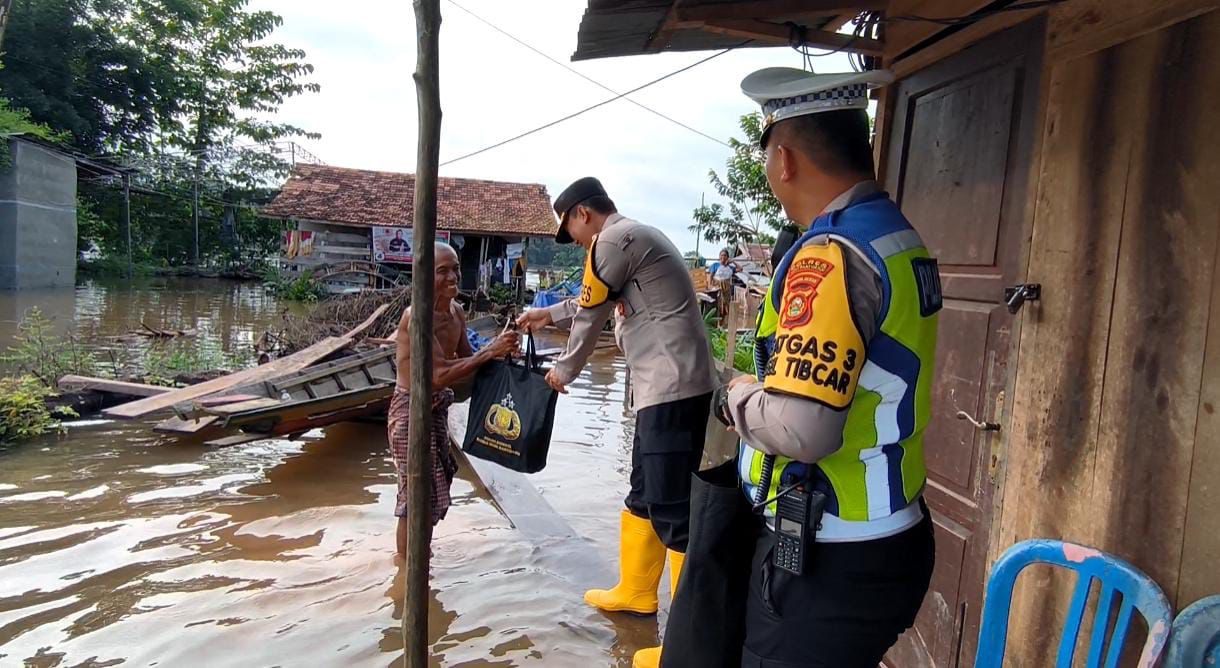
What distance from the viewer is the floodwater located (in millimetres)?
3275

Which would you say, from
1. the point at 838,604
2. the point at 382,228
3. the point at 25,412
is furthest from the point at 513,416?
the point at 382,228

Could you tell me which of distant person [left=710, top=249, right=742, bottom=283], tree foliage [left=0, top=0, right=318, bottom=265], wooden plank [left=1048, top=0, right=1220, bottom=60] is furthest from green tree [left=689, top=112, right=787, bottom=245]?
tree foliage [left=0, top=0, right=318, bottom=265]

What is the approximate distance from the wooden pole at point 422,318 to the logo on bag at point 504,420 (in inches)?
54.8

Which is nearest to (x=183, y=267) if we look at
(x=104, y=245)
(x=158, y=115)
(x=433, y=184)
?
(x=104, y=245)

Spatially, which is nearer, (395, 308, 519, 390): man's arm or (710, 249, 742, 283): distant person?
(395, 308, 519, 390): man's arm

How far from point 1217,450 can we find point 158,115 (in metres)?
39.0

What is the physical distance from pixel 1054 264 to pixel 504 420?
2.36 m

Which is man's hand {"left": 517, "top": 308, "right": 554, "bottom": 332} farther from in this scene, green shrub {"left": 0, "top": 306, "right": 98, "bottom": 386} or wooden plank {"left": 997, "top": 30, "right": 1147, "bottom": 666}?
green shrub {"left": 0, "top": 306, "right": 98, "bottom": 386}

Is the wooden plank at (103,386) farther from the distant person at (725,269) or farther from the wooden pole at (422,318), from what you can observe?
the distant person at (725,269)

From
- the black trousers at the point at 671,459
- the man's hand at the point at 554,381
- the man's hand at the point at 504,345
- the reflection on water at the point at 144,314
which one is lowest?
the reflection on water at the point at 144,314

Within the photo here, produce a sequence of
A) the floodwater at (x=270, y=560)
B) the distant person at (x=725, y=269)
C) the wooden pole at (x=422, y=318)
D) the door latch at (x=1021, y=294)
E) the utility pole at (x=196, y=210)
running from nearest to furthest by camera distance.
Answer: the wooden pole at (x=422, y=318) < the door latch at (x=1021, y=294) < the floodwater at (x=270, y=560) < the distant person at (x=725, y=269) < the utility pole at (x=196, y=210)

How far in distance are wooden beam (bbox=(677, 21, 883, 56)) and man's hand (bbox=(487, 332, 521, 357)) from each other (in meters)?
1.65

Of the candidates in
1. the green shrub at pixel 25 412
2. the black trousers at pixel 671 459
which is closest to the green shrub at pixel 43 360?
the green shrub at pixel 25 412

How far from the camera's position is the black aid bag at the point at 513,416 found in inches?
134
